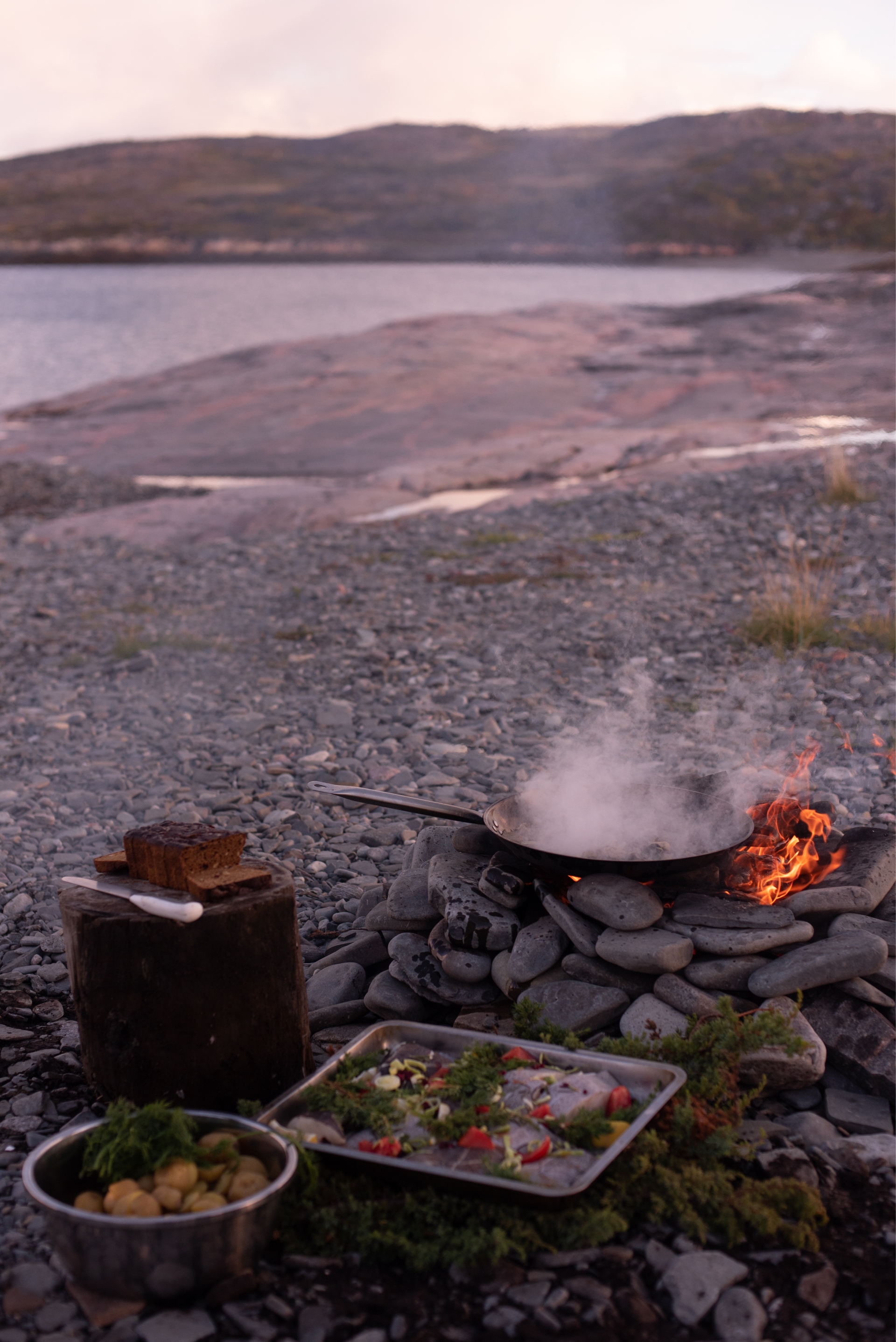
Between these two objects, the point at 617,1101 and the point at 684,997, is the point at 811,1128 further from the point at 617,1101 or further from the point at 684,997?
the point at 617,1101

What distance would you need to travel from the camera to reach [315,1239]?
351 cm

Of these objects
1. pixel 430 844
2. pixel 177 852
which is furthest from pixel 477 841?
pixel 177 852

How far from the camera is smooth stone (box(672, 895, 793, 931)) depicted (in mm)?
4645

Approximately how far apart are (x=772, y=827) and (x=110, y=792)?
4640 millimetres

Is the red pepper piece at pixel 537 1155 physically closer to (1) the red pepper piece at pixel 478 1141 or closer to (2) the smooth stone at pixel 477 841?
(1) the red pepper piece at pixel 478 1141

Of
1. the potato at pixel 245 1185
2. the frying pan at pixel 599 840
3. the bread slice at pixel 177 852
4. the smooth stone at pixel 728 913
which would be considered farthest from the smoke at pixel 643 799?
the potato at pixel 245 1185

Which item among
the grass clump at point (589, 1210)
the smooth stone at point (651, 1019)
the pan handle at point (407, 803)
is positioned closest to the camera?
the grass clump at point (589, 1210)

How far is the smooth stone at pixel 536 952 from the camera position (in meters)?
4.77

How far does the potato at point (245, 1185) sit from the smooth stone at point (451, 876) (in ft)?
5.69

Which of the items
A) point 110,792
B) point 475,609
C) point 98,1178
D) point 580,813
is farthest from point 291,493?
point 98,1178

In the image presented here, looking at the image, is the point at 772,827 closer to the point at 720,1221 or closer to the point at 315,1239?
the point at 720,1221

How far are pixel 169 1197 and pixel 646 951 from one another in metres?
2.10

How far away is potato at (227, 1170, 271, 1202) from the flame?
2.43m

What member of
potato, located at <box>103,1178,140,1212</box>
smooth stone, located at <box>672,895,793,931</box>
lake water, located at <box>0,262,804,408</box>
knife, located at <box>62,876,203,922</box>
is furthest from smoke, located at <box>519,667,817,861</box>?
lake water, located at <box>0,262,804,408</box>
